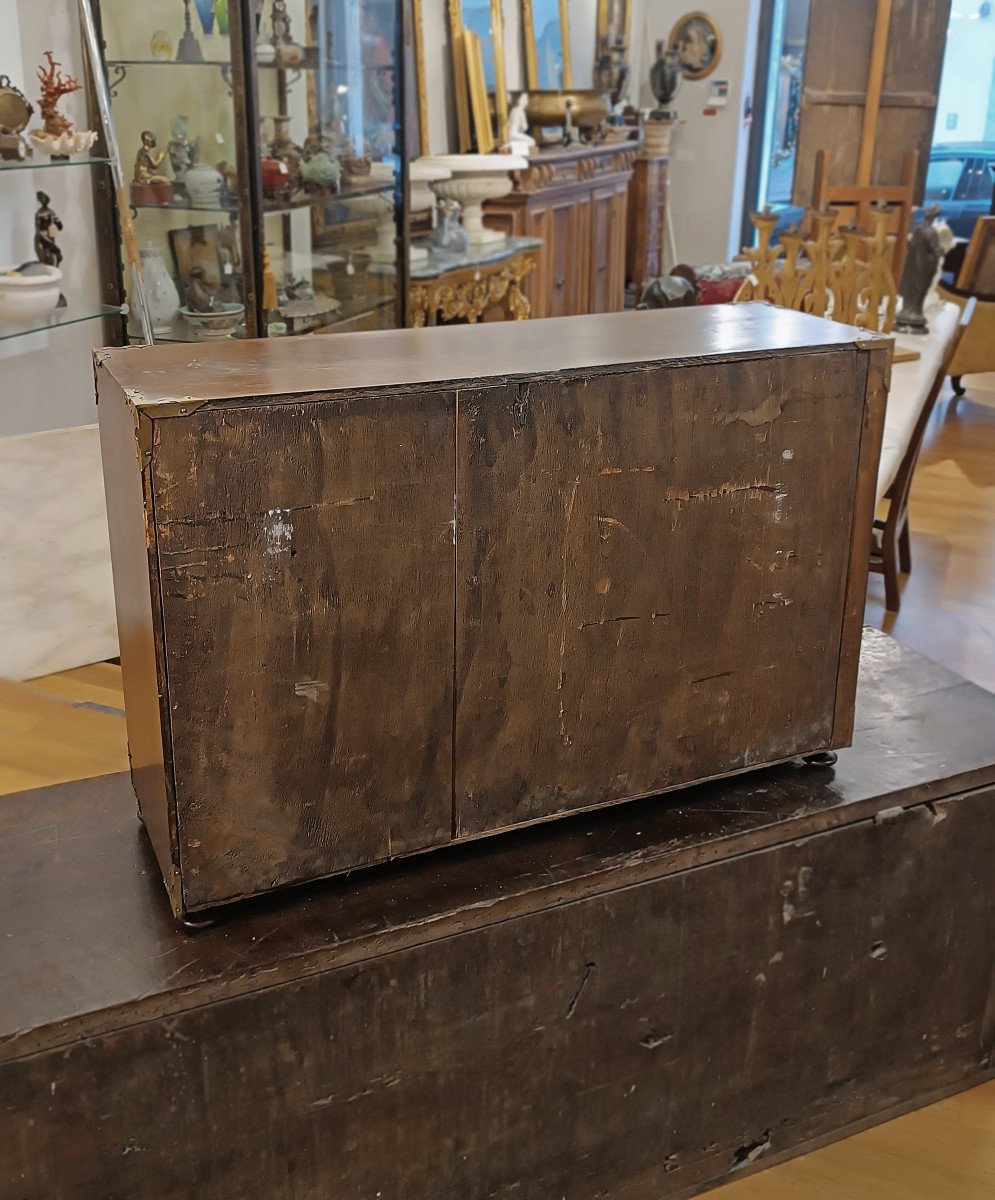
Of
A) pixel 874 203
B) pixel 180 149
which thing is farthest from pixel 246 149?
pixel 874 203

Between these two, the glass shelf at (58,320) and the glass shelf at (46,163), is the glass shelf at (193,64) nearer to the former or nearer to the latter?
the glass shelf at (46,163)

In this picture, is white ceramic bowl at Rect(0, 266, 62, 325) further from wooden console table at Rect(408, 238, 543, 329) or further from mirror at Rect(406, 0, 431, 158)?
mirror at Rect(406, 0, 431, 158)

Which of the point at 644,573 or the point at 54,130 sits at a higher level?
the point at 54,130

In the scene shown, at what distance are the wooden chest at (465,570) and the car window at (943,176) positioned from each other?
29.8 feet

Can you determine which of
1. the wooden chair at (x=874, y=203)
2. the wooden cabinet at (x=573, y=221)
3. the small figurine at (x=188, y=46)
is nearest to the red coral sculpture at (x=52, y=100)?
the small figurine at (x=188, y=46)

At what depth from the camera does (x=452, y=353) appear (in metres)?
1.40

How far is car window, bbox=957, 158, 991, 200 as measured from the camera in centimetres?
965

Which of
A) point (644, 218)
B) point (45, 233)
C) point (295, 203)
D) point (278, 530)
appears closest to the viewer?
point (278, 530)

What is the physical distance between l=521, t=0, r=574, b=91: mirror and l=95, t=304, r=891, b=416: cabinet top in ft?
19.7

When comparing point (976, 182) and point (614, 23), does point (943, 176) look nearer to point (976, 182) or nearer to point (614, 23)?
point (976, 182)

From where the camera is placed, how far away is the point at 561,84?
7.68 meters

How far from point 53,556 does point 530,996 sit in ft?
6.37

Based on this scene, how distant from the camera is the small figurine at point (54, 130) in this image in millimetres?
3193

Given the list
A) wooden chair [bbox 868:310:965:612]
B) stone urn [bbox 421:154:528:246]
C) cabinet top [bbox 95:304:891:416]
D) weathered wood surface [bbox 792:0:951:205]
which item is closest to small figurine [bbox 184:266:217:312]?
stone urn [bbox 421:154:528:246]
